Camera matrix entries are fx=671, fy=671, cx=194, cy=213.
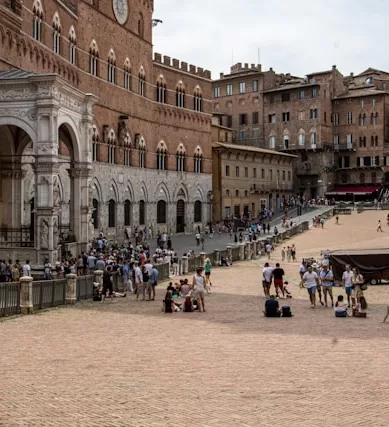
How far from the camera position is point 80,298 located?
74.2 ft

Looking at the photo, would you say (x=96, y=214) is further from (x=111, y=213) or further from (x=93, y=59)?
(x=93, y=59)

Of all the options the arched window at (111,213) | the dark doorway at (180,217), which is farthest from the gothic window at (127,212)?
the dark doorway at (180,217)

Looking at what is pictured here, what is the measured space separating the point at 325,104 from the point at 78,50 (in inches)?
1688

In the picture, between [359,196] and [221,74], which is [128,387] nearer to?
[359,196]

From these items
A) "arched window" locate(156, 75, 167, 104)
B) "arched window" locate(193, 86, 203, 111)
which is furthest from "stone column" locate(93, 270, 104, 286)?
"arched window" locate(193, 86, 203, 111)

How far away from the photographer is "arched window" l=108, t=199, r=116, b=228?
47531mm

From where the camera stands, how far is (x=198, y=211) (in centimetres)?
5969

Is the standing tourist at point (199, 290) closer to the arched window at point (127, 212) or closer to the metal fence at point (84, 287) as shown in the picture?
the metal fence at point (84, 287)

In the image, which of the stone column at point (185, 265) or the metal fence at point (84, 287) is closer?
the metal fence at point (84, 287)

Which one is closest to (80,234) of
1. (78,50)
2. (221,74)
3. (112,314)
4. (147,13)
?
(112,314)

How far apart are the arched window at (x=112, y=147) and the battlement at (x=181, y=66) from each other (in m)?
10.5

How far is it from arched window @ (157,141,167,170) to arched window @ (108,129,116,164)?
7.40 metres

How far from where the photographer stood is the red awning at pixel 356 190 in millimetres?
78188

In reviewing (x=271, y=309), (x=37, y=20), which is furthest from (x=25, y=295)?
(x=37, y=20)
